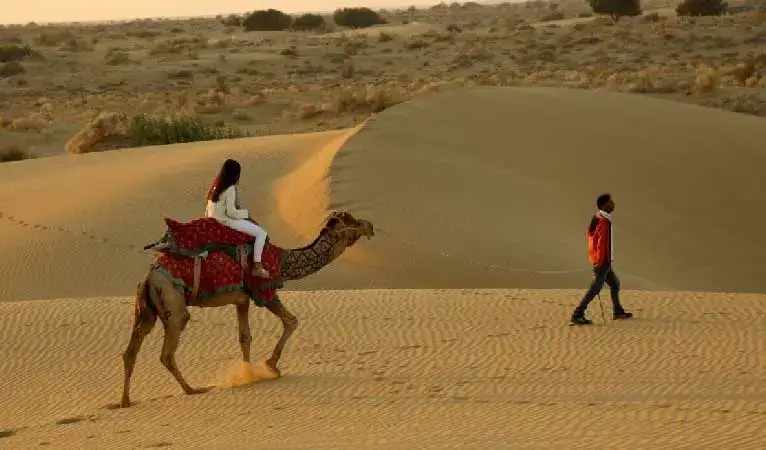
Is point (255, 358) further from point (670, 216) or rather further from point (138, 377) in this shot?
point (670, 216)

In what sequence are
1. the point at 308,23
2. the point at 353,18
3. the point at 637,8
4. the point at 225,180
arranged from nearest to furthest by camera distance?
the point at 225,180 → the point at 637,8 → the point at 308,23 → the point at 353,18

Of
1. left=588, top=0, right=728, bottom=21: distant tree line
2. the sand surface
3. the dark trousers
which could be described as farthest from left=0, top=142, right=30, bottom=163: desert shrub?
left=588, top=0, right=728, bottom=21: distant tree line

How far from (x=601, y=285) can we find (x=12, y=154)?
86.0 ft

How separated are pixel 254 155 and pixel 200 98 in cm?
2143

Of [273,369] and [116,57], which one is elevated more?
[273,369]

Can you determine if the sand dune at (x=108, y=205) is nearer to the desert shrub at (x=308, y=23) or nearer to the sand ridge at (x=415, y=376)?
the sand ridge at (x=415, y=376)

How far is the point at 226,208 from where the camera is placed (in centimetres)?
1111

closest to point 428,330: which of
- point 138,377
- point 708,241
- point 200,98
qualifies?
point 138,377

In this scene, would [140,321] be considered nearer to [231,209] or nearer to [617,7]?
[231,209]

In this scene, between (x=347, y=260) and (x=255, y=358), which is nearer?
(x=255, y=358)

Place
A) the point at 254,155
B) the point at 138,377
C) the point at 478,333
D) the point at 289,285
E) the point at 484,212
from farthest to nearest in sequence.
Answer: the point at 254,155 < the point at 484,212 < the point at 289,285 < the point at 478,333 < the point at 138,377

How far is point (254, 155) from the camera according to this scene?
27312 millimetres

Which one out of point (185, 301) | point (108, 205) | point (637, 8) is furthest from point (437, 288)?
point (637, 8)

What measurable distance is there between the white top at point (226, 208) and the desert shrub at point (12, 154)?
26.4m
